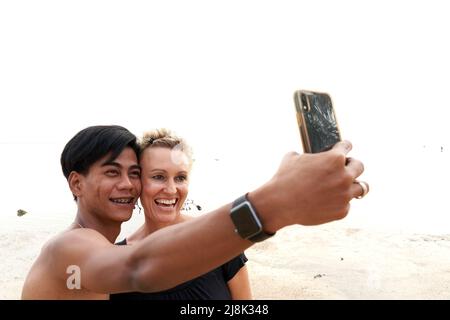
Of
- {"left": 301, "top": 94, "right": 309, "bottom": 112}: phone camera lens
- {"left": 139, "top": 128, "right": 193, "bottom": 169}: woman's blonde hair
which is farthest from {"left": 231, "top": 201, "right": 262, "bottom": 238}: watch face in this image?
{"left": 139, "top": 128, "right": 193, "bottom": 169}: woman's blonde hair

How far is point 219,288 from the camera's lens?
11.1ft

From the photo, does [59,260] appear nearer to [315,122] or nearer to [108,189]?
[108,189]

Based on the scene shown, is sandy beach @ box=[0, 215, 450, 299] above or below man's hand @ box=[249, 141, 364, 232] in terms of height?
below

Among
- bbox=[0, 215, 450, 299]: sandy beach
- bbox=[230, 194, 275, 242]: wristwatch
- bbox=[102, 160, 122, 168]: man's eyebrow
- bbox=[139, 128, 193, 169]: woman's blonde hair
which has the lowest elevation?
bbox=[0, 215, 450, 299]: sandy beach

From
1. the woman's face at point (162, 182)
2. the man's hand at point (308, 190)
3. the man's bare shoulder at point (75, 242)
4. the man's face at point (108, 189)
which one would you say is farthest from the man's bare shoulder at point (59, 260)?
the man's hand at point (308, 190)

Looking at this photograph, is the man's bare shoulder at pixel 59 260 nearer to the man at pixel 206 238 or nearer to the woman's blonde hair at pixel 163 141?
the man at pixel 206 238

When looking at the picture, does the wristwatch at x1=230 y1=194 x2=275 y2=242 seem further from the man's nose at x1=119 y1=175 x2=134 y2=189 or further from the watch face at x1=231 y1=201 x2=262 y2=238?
the man's nose at x1=119 y1=175 x2=134 y2=189

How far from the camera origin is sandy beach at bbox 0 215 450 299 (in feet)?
29.6

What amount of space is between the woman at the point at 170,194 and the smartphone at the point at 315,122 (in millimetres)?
1844

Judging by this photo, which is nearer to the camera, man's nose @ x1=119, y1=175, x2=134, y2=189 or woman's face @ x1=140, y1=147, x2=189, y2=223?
man's nose @ x1=119, y1=175, x2=134, y2=189

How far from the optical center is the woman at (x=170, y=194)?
137 inches

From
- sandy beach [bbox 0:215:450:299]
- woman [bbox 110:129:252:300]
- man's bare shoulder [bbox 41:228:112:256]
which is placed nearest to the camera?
man's bare shoulder [bbox 41:228:112:256]

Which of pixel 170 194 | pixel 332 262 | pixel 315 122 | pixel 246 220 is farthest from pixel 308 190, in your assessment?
pixel 332 262
